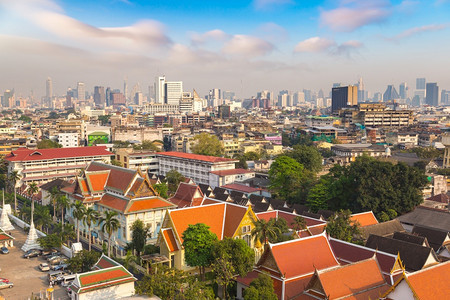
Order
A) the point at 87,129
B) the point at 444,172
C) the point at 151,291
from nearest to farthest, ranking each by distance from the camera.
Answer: the point at 151,291, the point at 444,172, the point at 87,129

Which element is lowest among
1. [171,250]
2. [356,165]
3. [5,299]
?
[5,299]

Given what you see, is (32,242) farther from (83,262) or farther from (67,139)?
(67,139)

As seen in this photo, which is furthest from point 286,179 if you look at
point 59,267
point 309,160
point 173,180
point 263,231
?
point 59,267

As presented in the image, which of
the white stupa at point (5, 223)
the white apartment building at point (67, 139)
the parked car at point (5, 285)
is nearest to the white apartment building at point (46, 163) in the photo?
the white stupa at point (5, 223)

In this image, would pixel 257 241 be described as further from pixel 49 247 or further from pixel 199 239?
pixel 49 247

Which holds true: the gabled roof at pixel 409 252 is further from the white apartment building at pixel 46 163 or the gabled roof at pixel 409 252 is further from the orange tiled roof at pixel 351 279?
the white apartment building at pixel 46 163

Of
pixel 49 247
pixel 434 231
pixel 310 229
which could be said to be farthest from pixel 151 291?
pixel 434 231
